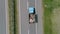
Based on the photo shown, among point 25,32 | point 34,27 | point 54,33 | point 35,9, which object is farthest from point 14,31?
point 54,33

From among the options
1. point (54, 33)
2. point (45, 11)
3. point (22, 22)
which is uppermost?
point (45, 11)

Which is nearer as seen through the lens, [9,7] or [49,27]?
[9,7]

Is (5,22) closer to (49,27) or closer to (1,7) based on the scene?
(1,7)

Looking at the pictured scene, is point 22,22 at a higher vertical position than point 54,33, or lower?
higher

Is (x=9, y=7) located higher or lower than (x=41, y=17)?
higher

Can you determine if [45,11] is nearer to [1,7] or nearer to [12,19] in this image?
[12,19]

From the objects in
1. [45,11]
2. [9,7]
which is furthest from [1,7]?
[45,11]
